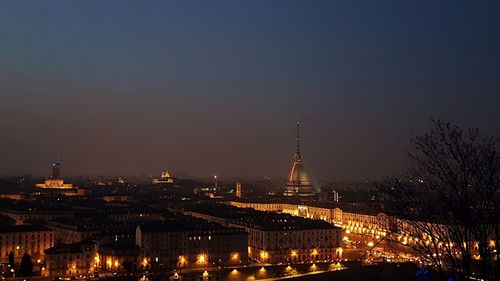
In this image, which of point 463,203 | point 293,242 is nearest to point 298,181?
point 293,242

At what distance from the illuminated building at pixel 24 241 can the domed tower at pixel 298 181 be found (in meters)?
33.4

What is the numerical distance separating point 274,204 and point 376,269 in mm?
30871

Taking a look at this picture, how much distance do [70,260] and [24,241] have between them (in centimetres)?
514

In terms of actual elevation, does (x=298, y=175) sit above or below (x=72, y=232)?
above

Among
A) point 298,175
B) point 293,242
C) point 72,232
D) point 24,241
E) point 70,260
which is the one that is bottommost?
point 70,260

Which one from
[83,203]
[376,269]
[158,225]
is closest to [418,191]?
[376,269]

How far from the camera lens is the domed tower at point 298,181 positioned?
196 feet

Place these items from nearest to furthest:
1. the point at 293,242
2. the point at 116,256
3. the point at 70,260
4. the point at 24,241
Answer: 1. the point at 70,260
2. the point at 116,256
3. the point at 24,241
4. the point at 293,242

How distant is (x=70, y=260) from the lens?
22.6 m

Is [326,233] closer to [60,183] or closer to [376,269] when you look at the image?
[376,269]

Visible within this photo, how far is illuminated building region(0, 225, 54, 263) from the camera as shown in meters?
26.3

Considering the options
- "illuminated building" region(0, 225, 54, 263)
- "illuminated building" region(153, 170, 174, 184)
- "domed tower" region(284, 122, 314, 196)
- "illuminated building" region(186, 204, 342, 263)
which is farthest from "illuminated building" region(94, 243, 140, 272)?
"illuminated building" region(153, 170, 174, 184)

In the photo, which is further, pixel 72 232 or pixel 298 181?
pixel 298 181

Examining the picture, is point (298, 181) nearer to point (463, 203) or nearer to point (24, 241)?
point (24, 241)
